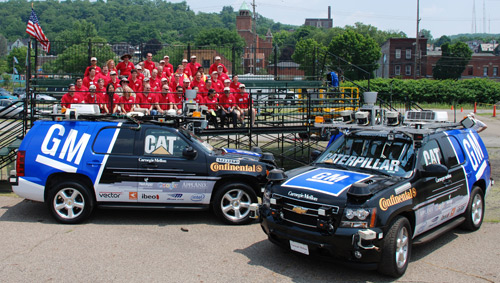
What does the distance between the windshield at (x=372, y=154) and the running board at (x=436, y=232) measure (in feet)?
3.05

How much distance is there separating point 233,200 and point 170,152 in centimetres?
142

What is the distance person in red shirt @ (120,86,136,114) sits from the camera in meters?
11.5

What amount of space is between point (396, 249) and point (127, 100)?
8.08m

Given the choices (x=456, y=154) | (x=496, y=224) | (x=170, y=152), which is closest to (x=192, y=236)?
(x=170, y=152)

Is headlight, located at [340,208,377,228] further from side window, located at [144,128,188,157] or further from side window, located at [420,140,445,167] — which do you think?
side window, located at [144,128,188,157]

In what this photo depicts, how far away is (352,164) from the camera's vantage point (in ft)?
22.7

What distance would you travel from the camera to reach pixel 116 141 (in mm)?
8266

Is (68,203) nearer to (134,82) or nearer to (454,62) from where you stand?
(134,82)

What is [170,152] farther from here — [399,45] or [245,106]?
[399,45]

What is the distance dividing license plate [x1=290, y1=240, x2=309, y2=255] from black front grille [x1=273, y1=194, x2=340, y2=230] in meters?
0.24

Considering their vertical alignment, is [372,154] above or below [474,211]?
above

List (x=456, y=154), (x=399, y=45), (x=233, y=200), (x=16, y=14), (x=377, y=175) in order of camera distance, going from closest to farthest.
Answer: (x=377, y=175) < (x=456, y=154) < (x=233, y=200) < (x=399, y=45) < (x=16, y=14)

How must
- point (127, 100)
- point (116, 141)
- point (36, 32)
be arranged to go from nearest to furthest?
point (116, 141) → point (127, 100) → point (36, 32)

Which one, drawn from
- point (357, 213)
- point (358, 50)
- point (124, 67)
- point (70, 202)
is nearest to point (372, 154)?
point (357, 213)
